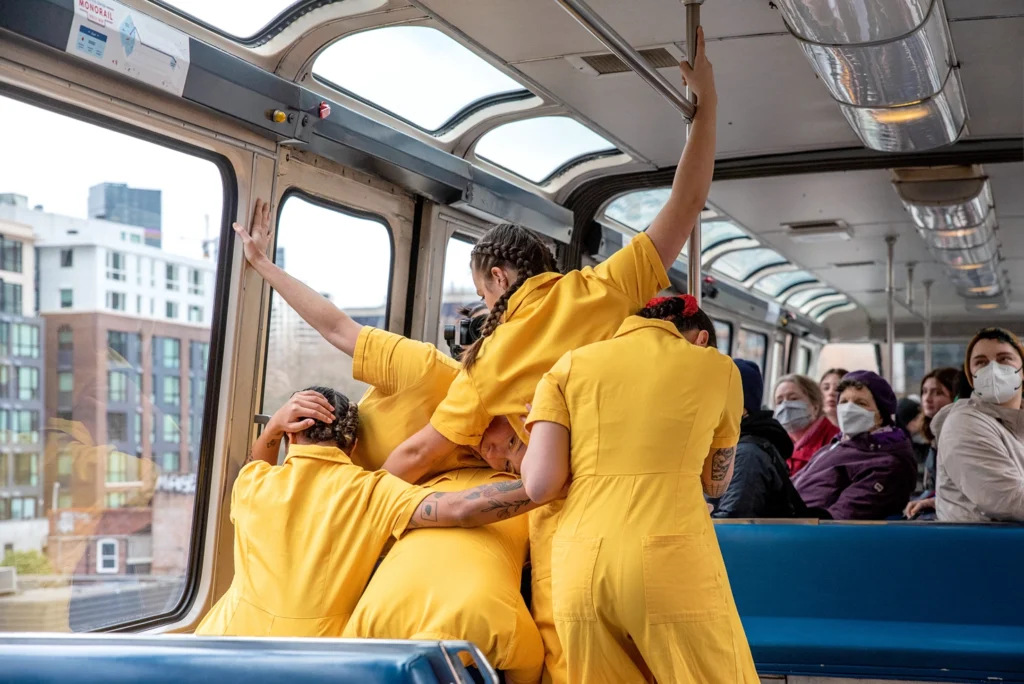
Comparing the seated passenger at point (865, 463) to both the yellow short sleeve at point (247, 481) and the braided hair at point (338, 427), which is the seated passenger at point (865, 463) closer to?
the braided hair at point (338, 427)

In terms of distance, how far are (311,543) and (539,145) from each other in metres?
3.45

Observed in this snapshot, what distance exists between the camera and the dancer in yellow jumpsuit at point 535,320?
2590 mm

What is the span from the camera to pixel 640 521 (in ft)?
7.72

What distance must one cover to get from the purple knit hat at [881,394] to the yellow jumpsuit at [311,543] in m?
3.00

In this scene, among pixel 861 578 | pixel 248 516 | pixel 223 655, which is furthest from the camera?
pixel 861 578

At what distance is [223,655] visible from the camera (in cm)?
136

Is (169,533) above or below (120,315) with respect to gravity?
below

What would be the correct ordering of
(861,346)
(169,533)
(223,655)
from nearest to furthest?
1. (223,655)
2. (169,533)
3. (861,346)

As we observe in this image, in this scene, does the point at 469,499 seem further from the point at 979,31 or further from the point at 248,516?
the point at 979,31

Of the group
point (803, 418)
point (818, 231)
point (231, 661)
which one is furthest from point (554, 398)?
point (818, 231)

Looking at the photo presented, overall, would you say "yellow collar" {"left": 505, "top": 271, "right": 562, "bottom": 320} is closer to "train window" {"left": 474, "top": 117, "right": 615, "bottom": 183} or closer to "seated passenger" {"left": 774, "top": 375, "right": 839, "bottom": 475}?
"train window" {"left": 474, "top": 117, "right": 615, "bottom": 183}

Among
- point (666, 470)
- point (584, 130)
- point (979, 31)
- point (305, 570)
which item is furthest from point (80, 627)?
point (979, 31)

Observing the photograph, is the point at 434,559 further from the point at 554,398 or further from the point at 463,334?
the point at 463,334

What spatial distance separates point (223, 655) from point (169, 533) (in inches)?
104
